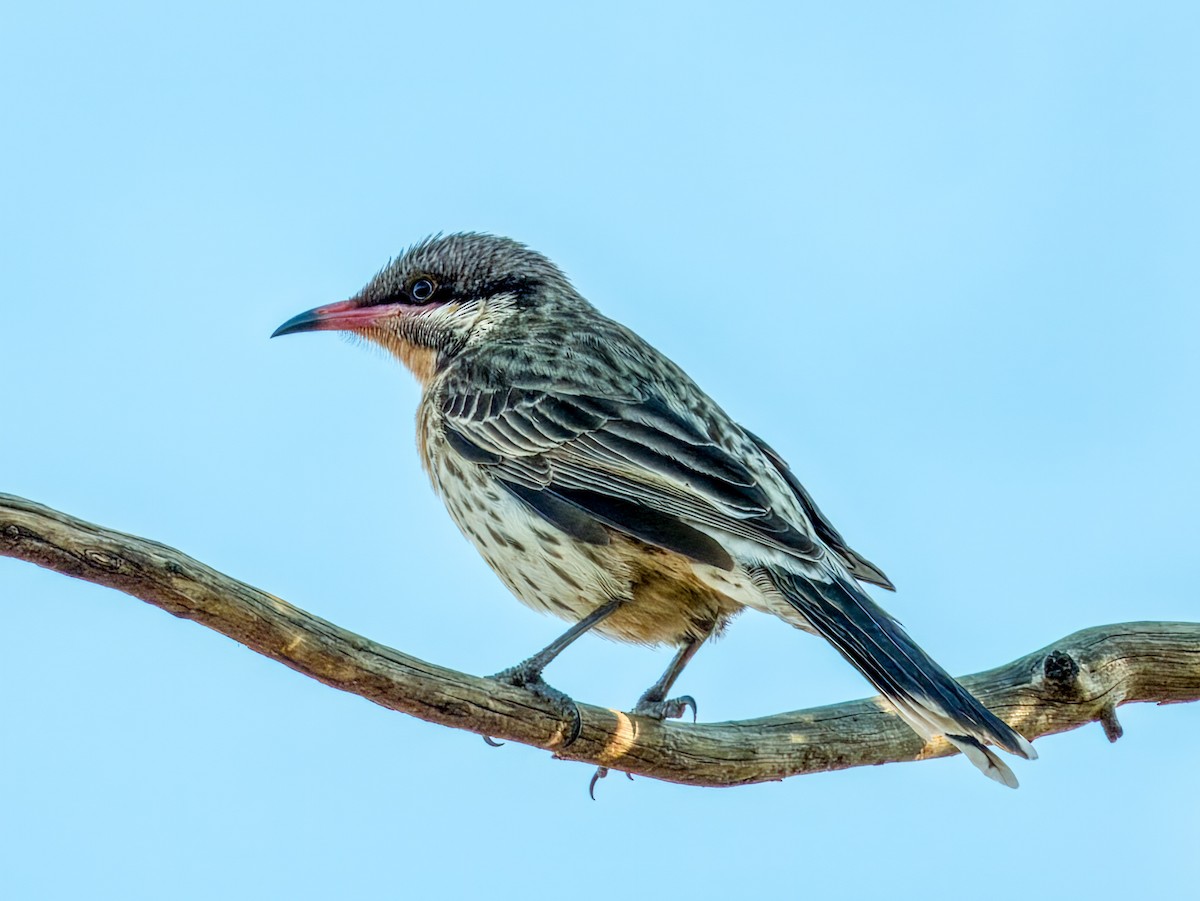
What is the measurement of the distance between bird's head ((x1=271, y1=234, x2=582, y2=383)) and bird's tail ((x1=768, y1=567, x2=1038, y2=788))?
3252 mm

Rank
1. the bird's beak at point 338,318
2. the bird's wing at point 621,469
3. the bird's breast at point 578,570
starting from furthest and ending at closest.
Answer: the bird's beak at point 338,318 → the bird's breast at point 578,570 → the bird's wing at point 621,469

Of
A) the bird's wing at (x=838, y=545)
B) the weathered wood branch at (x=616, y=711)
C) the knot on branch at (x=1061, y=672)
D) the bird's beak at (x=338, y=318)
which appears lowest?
the weathered wood branch at (x=616, y=711)

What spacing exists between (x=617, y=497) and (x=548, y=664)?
2.90 ft

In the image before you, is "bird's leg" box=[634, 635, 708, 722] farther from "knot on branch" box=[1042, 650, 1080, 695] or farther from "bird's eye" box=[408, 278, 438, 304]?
"bird's eye" box=[408, 278, 438, 304]

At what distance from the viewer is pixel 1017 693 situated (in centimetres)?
685

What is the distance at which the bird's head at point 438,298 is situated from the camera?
29.0 feet

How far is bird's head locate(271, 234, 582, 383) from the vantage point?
8.84 metres

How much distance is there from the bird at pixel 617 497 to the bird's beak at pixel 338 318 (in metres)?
0.01

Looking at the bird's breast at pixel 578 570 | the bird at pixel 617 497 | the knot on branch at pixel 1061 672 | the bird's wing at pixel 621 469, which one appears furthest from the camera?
the bird's breast at pixel 578 570

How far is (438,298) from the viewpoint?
29.6ft

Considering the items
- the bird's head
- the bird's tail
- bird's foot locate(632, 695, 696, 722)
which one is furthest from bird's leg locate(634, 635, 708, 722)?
the bird's head

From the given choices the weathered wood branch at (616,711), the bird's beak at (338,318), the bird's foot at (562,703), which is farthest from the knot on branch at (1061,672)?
the bird's beak at (338,318)

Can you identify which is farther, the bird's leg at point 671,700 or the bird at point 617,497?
the bird's leg at point 671,700

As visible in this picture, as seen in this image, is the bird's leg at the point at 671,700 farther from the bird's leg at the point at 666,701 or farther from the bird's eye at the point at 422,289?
the bird's eye at the point at 422,289
